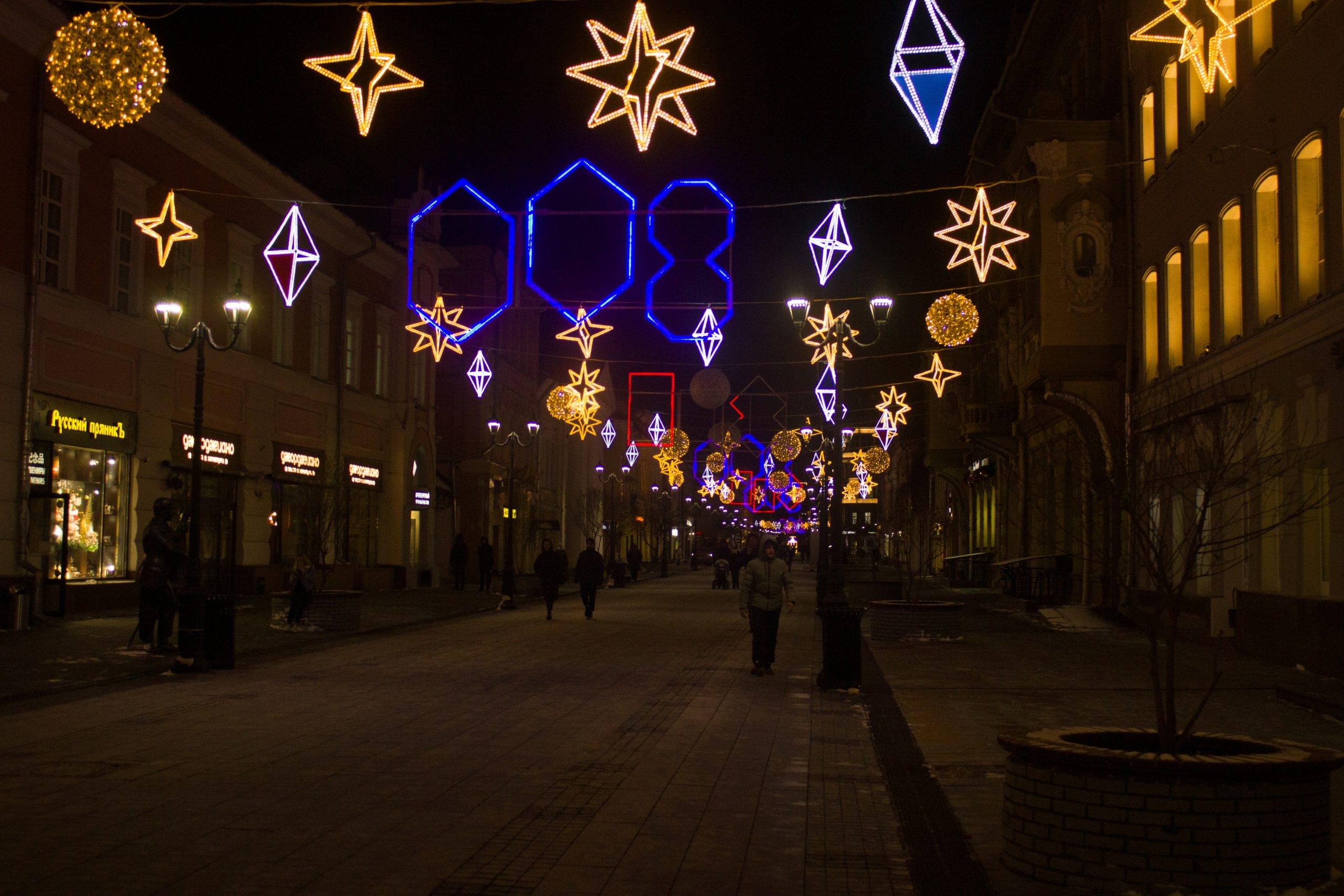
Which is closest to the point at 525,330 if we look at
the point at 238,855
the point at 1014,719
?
the point at 1014,719

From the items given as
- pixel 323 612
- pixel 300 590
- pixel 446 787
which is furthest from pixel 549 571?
pixel 446 787

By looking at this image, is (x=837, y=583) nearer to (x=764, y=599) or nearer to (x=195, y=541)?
(x=764, y=599)

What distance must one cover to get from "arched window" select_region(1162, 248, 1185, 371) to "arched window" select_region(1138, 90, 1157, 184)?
6.31 feet

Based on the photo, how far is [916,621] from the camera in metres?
24.2

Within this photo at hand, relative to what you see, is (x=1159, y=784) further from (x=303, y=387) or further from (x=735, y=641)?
(x=303, y=387)

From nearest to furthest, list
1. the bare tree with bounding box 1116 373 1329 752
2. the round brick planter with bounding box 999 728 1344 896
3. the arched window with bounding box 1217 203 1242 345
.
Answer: the round brick planter with bounding box 999 728 1344 896 < the bare tree with bounding box 1116 373 1329 752 < the arched window with bounding box 1217 203 1242 345

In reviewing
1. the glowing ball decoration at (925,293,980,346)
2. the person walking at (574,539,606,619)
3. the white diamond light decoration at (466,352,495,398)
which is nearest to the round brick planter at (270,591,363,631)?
the person walking at (574,539,606,619)

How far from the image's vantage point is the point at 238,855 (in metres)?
7.04

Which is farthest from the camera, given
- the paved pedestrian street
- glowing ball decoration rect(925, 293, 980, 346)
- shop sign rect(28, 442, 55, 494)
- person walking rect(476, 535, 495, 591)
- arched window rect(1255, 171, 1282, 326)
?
person walking rect(476, 535, 495, 591)

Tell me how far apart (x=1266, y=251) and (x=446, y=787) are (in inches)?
649

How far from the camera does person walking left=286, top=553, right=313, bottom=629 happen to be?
23.3 meters

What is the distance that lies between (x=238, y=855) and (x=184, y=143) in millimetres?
25065

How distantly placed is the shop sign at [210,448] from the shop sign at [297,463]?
6.54 feet

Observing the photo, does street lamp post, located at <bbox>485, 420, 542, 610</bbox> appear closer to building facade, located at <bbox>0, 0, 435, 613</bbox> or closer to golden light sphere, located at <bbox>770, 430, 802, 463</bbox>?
building facade, located at <bbox>0, 0, 435, 613</bbox>
